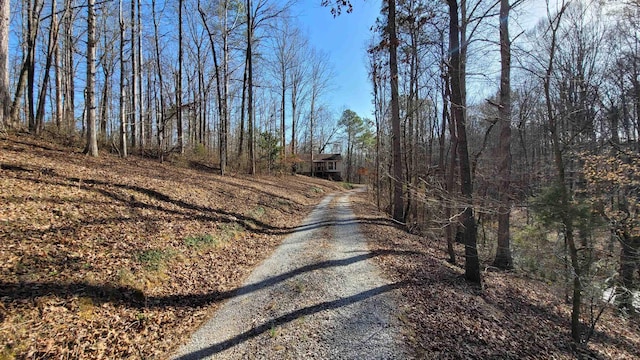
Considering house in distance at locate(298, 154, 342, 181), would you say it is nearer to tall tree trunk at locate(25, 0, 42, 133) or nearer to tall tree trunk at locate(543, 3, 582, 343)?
tall tree trunk at locate(25, 0, 42, 133)

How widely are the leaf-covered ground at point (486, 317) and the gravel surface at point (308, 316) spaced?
41cm

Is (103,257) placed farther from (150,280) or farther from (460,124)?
(460,124)

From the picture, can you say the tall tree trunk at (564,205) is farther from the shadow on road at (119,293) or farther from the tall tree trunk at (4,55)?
the tall tree trunk at (4,55)

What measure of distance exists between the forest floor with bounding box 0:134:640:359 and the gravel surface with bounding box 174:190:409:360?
0.96 ft

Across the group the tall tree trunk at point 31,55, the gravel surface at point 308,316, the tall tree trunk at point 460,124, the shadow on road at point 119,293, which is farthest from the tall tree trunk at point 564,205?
the tall tree trunk at point 31,55

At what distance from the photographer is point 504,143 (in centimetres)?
804

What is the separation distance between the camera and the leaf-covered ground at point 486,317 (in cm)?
383

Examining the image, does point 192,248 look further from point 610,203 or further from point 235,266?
point 610,203

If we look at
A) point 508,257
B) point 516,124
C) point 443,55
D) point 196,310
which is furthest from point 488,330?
point 443,55

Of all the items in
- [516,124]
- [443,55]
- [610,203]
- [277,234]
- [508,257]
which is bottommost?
[508,257]

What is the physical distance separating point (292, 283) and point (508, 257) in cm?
692

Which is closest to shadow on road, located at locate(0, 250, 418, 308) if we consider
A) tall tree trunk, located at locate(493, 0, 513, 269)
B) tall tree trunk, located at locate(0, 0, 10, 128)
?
tall tree trunk, located at locate(493, 0, 513, 269)

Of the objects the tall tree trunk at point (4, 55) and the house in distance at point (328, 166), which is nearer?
the tall tree trunk at point (4, 55)

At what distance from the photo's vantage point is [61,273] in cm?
385
